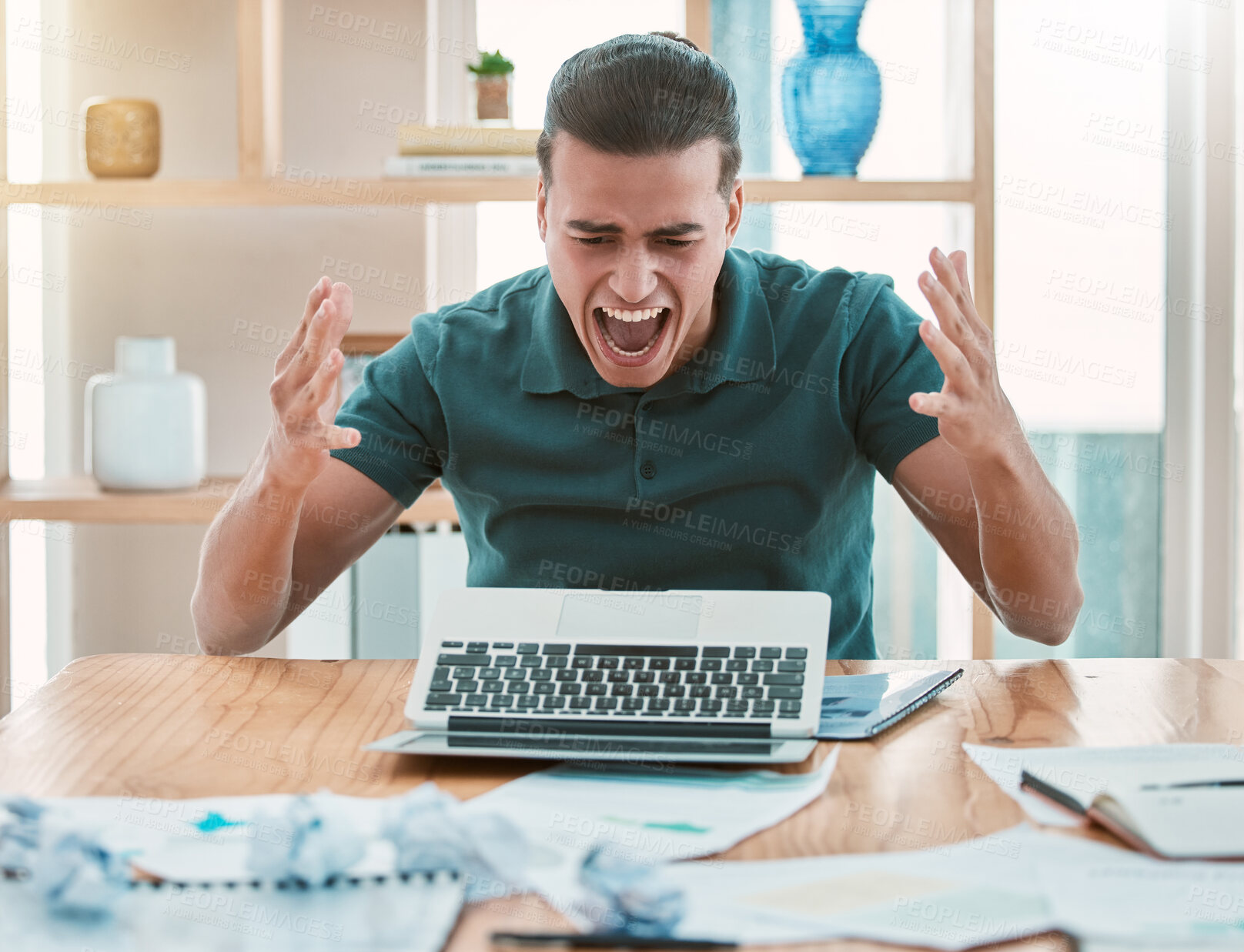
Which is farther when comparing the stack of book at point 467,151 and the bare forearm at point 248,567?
the stack of book at point 467,151

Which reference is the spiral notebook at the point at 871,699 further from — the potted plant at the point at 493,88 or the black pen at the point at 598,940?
the potted plant at the point at 493,88

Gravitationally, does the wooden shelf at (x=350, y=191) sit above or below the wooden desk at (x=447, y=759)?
above

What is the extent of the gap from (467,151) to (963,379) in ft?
4.01

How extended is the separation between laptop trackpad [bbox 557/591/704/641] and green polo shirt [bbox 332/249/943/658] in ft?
1.20

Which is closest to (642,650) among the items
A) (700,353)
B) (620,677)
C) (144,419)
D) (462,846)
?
(620,677)

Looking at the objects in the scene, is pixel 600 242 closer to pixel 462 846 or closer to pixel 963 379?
pixel 963 379

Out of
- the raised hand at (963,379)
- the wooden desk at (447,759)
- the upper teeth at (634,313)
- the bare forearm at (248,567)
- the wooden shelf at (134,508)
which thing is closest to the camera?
the wooden desk at (447,759)

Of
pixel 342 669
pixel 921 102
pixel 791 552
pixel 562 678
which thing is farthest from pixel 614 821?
pixel 921 102

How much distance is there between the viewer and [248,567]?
4.07 ft

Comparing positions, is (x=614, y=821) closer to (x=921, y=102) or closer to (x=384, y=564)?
(x=384, y=564)

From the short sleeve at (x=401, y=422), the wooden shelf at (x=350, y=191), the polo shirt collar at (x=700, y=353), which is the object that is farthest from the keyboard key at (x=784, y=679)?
the wooden shelf at (x=350, y=191)

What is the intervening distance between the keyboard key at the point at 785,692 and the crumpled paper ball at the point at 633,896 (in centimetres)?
28

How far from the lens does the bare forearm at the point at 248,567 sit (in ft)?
3.95

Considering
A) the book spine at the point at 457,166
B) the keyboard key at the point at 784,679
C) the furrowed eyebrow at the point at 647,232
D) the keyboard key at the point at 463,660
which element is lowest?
the keyboard key at the point at 784,679
